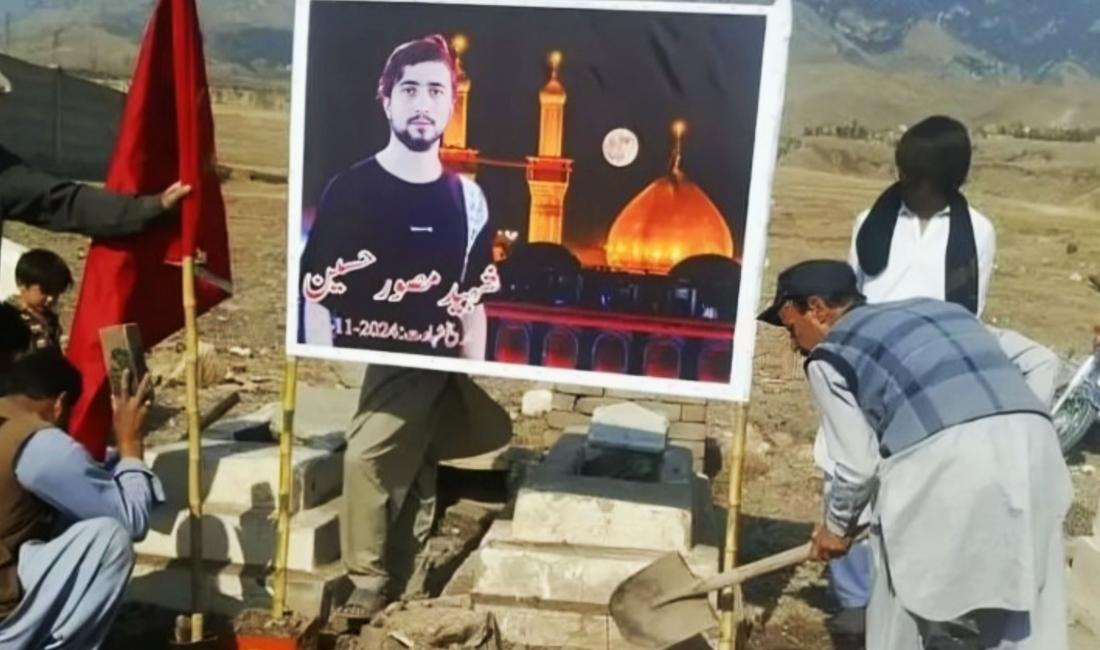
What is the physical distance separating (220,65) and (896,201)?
79.6ft

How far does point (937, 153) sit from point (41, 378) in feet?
9.73

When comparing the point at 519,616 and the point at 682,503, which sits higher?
the point at 682,503

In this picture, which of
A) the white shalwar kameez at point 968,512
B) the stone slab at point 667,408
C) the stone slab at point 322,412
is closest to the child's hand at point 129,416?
the stone slab at point 322,412

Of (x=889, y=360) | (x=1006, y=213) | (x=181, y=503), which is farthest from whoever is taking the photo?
(x=1006, y=213)

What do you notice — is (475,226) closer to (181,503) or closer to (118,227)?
(118,227)

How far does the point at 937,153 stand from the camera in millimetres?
4723

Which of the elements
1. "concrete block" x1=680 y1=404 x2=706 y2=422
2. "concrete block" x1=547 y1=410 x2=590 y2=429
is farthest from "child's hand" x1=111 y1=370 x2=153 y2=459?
"concrete block" x1=680 y1=404 x2=706 y2=422

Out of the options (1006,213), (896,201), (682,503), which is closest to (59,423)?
(682,503)

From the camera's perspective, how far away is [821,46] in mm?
27891

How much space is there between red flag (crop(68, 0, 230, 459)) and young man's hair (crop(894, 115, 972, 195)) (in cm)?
238

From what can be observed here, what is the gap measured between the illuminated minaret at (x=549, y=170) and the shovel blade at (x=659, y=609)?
3.81ft

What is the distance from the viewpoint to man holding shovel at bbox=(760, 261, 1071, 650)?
3.55 meters

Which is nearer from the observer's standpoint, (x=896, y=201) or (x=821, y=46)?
(x=896, y=201)

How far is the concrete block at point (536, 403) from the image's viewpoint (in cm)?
884
